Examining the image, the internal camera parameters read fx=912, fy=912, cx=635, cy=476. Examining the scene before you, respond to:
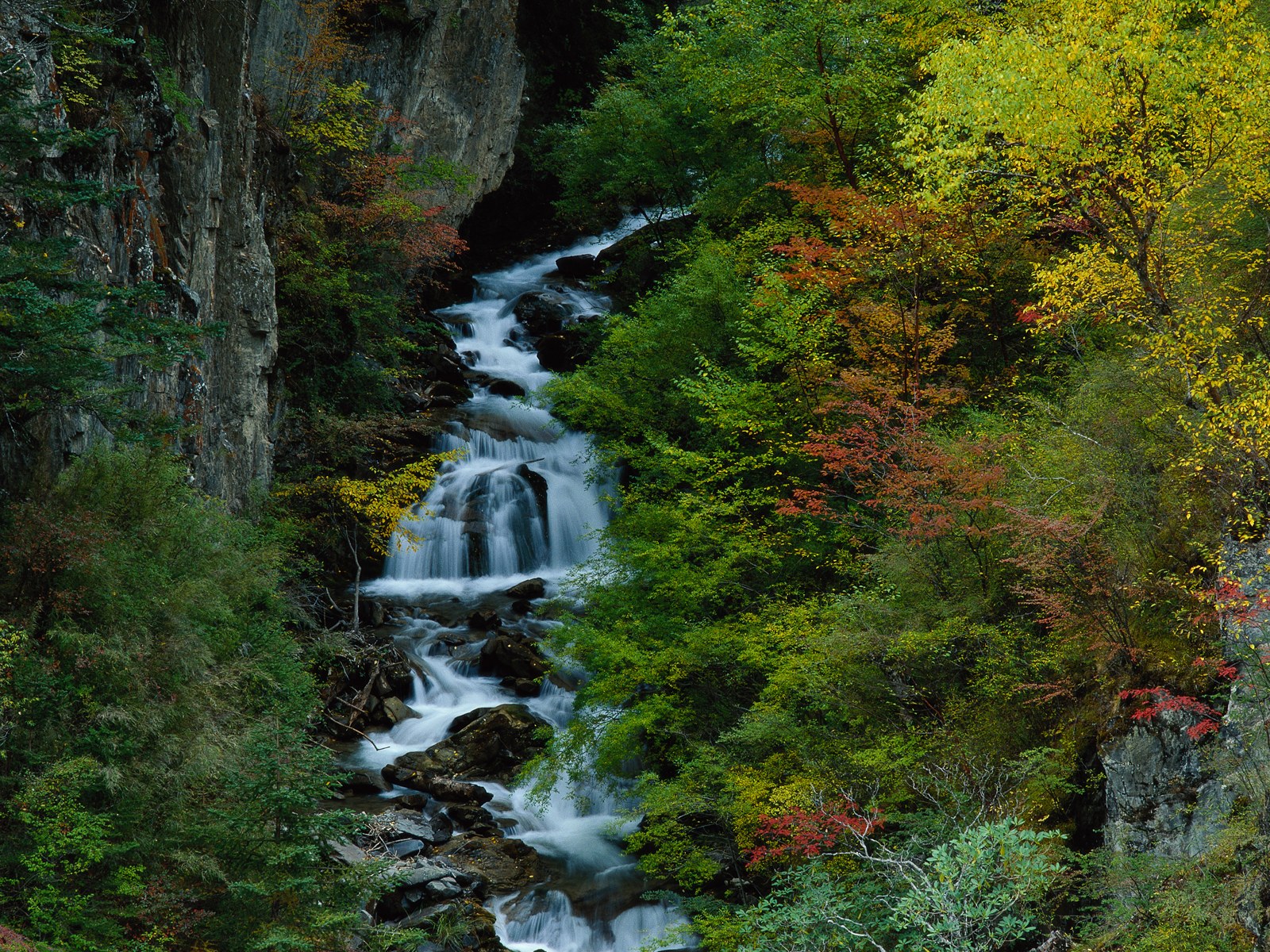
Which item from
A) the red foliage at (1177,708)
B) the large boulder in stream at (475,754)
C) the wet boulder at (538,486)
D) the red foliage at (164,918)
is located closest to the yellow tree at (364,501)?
the wet boulder at (538,486)

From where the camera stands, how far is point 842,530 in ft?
43.1

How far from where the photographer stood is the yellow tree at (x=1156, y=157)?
28.7 ft

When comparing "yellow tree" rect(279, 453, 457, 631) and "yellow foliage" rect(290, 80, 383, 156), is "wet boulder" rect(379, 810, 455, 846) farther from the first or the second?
"yellow foliage" rect(290, 80, 383, 156)

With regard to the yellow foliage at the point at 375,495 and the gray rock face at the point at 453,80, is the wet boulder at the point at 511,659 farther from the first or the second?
the gray rock face at the point at 453,80

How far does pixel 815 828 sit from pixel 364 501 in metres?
11.7

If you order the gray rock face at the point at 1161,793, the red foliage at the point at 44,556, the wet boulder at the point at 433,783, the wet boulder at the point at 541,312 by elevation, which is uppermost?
the wet boulder at the point at 541,312

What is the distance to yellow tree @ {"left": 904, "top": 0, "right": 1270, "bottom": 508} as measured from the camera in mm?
8758

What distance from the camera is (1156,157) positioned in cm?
888

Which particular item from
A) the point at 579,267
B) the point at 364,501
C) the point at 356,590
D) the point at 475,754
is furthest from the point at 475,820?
the point at 579,267

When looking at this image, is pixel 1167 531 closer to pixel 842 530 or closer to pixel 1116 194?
pixel 1116 194

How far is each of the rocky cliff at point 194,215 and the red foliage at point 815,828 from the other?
27.2ft

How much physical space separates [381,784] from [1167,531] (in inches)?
437

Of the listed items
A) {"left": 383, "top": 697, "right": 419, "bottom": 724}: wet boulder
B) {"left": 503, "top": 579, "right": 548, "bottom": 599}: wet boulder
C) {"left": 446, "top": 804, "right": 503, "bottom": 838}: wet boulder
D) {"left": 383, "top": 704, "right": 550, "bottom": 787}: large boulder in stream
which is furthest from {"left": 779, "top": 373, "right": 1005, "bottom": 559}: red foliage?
{"left": 383, "top": 697, "right": 419, "bottom": 724}: wet boulder

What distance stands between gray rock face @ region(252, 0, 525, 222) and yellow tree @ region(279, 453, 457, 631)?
10785mm
